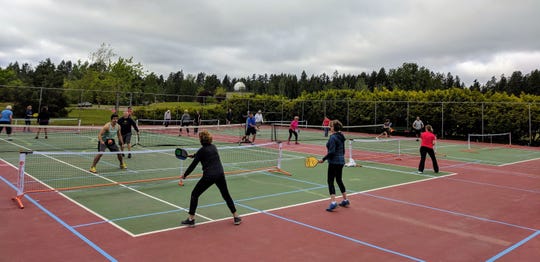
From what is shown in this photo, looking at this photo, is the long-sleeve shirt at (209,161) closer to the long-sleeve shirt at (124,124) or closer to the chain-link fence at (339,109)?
the long-sleeve shirt at (124,124)

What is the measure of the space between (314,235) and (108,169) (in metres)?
8.86

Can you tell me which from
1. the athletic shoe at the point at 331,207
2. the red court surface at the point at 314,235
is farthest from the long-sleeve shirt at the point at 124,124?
the athletic shoe at the point at 331,207

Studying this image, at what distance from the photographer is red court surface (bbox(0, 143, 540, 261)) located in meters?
5.77

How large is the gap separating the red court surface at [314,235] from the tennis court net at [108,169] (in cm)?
102

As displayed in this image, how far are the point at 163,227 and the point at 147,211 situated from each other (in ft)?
4.08

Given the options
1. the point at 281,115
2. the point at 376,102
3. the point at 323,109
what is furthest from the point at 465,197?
the point at 281,115

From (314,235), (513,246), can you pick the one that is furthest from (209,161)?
(513,246)

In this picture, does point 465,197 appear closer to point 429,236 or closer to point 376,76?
point 429,236

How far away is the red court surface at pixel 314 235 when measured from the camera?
577 cm

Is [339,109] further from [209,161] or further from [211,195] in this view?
[209,161]

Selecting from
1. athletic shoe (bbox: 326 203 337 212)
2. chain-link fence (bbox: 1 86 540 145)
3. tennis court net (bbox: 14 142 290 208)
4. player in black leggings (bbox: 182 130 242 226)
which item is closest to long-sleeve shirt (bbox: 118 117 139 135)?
tennis court net (bbox: 14 142 290 208)

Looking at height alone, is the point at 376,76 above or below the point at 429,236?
above

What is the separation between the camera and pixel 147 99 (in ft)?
131

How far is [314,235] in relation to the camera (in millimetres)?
6773
